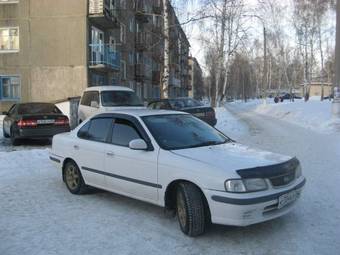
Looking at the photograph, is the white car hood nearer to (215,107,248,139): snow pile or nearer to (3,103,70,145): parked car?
(3,103,70,145): parked car

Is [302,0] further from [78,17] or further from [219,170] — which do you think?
[219,170]

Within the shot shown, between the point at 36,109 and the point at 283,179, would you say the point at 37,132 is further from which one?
the point at 283,179

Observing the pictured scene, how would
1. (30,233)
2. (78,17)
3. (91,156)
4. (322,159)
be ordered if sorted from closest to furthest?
(30,233)
(91,156)
(322,159)
(78,17)

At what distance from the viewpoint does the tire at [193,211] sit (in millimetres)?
5234

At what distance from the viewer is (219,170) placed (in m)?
5.13

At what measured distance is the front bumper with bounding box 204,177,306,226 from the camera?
4.99 m

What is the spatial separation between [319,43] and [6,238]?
59315 millimetres

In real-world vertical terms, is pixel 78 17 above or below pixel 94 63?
above

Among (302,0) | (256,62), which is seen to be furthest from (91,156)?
(256,62)

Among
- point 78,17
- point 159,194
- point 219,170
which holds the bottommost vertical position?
point 159,194

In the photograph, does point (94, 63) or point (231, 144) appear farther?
point (94, 63)

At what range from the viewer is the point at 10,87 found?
28609mm

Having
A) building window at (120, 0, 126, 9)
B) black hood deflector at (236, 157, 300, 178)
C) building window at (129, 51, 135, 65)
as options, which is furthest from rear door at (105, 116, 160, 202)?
building window at (129, 51, 135, 65)

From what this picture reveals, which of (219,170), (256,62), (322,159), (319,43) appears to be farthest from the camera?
(256,62)
